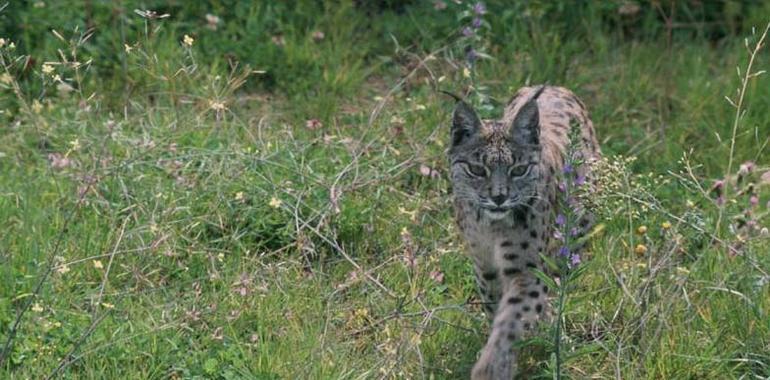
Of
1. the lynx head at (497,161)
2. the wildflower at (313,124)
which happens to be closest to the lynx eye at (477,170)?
the lynx head at (497,161)

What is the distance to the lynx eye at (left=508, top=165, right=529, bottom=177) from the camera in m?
6.37

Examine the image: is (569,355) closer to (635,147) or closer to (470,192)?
(470,192)

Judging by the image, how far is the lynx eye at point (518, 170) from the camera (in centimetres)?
637

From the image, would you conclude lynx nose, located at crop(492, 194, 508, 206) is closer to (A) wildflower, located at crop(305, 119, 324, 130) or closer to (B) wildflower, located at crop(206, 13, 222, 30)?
(A) wildflower, located at crop(305, 119, 324, 130)

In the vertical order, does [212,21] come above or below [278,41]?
above

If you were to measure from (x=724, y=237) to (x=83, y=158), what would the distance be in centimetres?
322

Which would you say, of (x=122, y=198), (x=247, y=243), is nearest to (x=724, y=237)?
(x=247, y=243)

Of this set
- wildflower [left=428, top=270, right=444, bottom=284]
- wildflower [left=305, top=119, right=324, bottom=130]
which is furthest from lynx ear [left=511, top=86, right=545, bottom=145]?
wildflower [left=305, top=119, right=324, bottom=130]

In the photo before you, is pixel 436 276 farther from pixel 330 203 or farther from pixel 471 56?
pixel 471 56

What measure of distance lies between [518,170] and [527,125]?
0.70 feet

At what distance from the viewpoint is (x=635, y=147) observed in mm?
8500

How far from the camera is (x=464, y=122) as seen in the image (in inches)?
257

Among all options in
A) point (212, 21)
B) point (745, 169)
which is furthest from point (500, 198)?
point (212, 21)

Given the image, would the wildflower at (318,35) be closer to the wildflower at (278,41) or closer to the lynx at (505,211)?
the wildflower at (278,41)
